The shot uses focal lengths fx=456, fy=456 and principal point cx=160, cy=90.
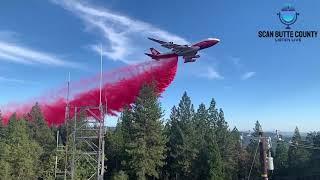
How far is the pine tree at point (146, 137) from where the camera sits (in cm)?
8194

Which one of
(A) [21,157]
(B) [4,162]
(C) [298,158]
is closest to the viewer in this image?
(B) [4,162]

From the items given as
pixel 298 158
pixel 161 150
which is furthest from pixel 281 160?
pixel 161 150

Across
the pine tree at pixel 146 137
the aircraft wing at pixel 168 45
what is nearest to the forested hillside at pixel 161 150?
the pine tree at pixel 146 137

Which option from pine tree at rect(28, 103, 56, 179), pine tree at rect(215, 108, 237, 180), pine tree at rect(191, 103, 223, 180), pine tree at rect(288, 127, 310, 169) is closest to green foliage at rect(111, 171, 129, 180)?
pine tree at rect(28, 103, 56, 179)

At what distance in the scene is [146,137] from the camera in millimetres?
84938

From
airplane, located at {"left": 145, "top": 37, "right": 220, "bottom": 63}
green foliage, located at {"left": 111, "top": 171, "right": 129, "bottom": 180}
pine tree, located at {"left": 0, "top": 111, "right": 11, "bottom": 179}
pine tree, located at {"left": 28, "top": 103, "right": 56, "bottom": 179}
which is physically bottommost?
green foliage, located at {"left": 111, "top": 171, "right": 129, "bottom": 180}

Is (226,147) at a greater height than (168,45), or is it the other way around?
(168,45)

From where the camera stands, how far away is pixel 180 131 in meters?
91.9

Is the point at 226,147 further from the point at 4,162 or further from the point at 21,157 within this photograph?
the point at 4,162

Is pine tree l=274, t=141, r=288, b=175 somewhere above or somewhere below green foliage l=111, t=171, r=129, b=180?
above

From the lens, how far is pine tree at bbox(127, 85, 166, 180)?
269 feet

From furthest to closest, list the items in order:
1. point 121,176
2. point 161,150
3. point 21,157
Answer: point 161,150
point 121,176
point 21,157

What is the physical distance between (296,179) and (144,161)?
33833mm

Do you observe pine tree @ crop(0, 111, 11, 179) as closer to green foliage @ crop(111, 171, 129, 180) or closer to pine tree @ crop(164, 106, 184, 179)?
green foliage @ crop(111, 171, 129, 180)
